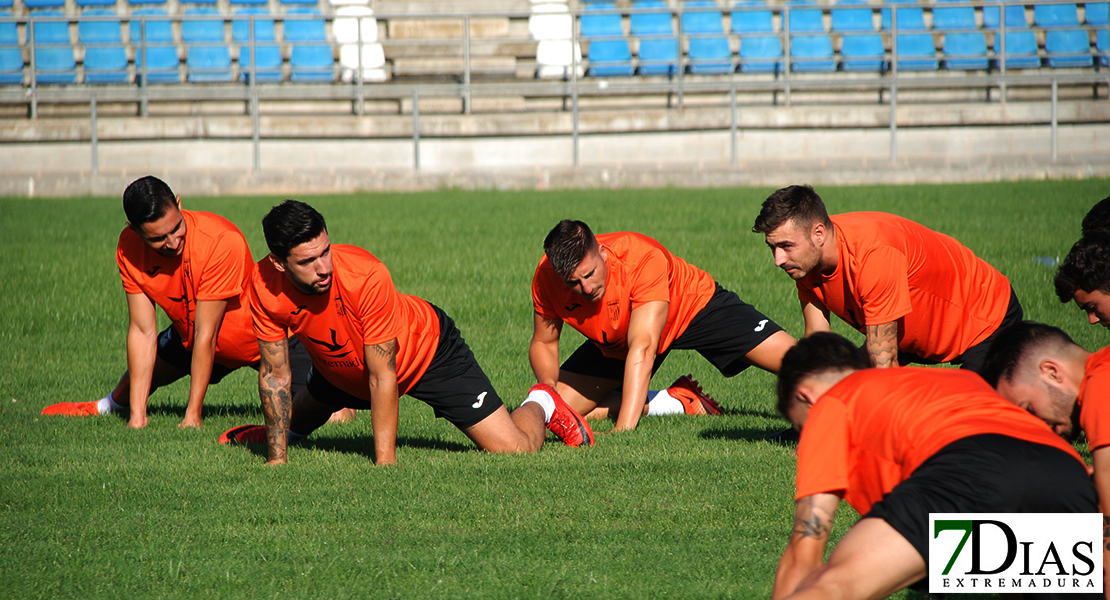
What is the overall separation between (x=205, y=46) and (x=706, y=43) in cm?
1255

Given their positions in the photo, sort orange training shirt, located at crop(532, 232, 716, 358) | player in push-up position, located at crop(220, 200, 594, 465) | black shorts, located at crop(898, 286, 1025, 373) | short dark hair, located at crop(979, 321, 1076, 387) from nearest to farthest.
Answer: short dark hair, located at crop(979, 321, 1076, 387) < player in push-up position, located at crop(220, 200, 594, 465) < black shorts, located at crop(898, 286, 1025, 373) < orange training shirt, located at crop(532, 232, 716, 358)

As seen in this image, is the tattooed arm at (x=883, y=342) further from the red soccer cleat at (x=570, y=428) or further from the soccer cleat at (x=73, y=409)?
the soccer cleat at (x=73, y=409)

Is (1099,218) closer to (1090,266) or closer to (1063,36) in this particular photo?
(1090,266)

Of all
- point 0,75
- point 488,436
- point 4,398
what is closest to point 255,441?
point 488,436

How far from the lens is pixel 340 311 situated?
6.04m

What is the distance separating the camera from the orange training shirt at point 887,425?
3285 millimetres

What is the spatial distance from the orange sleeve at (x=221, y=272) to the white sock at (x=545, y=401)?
2248 mm

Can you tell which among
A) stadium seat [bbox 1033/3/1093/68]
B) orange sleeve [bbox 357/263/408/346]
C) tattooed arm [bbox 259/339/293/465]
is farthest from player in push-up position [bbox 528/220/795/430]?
stadium seat [bbox 1033/3/1093/68]

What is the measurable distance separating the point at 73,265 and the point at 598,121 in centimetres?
1237

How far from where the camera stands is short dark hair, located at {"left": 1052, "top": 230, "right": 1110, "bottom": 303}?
4.34 m

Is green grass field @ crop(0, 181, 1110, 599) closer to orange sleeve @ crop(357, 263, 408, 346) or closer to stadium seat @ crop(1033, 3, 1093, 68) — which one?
orange sleeve @ crop(357, 263, 408, 346)

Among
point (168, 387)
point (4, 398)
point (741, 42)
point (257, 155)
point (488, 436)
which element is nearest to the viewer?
point (488, 436)

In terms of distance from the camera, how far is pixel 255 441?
6988 mm

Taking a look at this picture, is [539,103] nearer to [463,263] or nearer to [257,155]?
[257,155]
